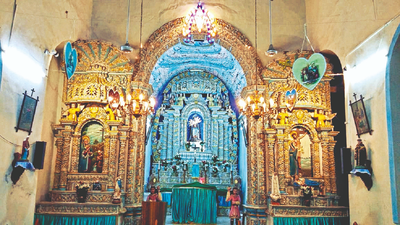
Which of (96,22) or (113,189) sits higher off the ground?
(96,22)

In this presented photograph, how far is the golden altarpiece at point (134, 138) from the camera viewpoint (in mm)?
10516

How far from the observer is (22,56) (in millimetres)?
7789

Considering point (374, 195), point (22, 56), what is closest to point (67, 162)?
point (22, 56)

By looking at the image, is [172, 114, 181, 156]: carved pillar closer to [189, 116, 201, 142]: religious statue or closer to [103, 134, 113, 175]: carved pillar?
[189, 116, 201, 142]: religious statue

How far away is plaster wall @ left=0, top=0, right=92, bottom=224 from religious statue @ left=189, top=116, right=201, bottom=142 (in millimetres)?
6059

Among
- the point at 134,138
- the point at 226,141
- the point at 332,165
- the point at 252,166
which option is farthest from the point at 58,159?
the point at 332,165

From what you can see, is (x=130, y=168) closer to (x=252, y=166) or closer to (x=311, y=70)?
(x=252, y=166)

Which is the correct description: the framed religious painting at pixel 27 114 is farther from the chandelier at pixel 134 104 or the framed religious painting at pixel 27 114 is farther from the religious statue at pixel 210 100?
the religious statue at pixel 210 100

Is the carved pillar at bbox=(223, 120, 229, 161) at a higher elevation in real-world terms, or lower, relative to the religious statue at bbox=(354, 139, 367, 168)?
higher

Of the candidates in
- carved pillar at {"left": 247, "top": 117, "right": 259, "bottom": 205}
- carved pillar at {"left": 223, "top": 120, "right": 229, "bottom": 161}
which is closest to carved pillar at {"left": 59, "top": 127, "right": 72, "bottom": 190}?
carved pillar at {"left": 247, "top": 117, "right": 259, "bottom": 205}

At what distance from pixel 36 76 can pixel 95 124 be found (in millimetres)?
2877

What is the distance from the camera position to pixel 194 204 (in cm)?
1070

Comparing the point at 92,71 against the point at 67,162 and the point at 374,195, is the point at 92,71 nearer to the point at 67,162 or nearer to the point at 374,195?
the point at 67,162

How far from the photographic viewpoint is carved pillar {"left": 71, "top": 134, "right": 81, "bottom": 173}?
35.0ft
